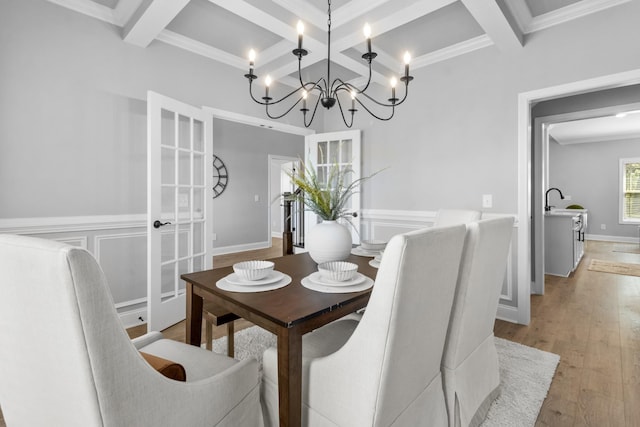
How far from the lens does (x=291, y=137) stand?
6980mm

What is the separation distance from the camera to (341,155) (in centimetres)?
409

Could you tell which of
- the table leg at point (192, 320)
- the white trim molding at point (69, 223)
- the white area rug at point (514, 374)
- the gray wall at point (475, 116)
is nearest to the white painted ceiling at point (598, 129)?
the gray wall at point (475, 116)

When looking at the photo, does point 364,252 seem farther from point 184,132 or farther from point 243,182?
point 243,182

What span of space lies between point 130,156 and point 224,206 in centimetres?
325

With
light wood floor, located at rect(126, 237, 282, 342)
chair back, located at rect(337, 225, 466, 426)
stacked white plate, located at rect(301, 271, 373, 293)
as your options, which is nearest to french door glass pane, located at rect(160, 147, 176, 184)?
light wood floor, located at rect(126, 237, 282, 342)

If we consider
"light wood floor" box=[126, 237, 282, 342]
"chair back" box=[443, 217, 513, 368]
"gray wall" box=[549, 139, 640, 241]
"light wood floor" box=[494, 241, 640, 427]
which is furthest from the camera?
"gray wall" box=[549, 139, 640, 241]

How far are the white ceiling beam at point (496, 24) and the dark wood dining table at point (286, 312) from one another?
1.94 meters

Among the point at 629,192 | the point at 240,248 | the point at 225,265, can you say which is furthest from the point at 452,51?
the point at 629,192

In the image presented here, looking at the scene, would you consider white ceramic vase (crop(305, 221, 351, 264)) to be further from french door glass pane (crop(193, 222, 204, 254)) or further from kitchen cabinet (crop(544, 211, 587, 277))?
kitchen cabinet (crop(544, 211, 587, 277))

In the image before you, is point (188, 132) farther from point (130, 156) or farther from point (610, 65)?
point (610, 65)

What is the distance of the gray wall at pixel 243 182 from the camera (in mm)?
5828

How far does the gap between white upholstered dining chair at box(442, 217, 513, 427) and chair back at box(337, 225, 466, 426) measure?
18cm

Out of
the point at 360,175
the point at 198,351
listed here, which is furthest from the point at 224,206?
the point at 198,351

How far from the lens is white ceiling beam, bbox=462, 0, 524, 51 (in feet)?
7.00
